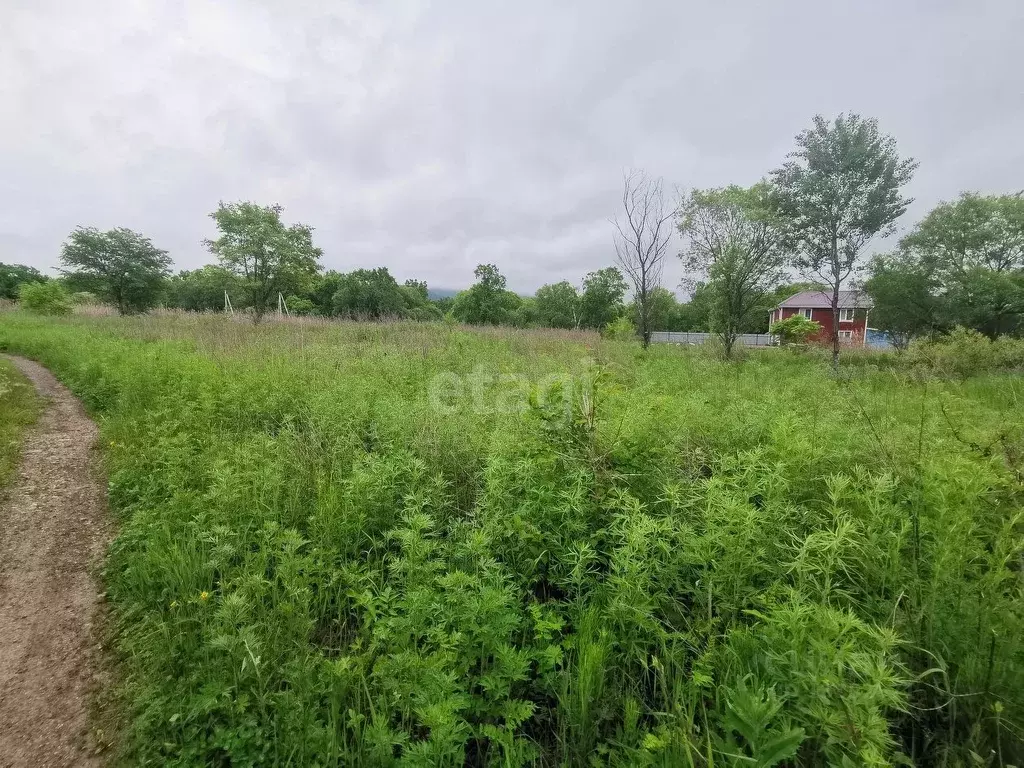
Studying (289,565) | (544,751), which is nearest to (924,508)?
(544,751)

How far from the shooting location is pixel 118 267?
2667cm

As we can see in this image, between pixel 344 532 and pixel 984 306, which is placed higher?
pixel 984 306

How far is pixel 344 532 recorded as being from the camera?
9.51 feet

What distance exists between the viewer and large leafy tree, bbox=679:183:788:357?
14133 mm

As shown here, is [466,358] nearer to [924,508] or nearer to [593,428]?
[593,428]

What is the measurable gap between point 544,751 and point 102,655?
104 inches

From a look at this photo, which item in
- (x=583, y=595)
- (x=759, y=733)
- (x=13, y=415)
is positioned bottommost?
(x=583, y=595)

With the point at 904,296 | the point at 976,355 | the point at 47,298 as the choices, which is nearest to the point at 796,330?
the point at 904,296

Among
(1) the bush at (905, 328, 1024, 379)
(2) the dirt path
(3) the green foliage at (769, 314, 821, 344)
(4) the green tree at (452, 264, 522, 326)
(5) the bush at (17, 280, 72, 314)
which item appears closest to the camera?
(2) the dirt path

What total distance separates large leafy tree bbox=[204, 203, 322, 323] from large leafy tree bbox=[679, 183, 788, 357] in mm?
16879

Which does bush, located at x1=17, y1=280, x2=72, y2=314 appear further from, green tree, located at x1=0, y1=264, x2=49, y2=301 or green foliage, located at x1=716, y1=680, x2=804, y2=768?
green foliage, located at x1=716, y1=680, x2=804, y2=768

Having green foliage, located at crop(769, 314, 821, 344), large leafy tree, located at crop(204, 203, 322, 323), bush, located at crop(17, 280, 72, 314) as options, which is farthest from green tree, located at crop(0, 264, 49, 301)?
green foliage, located at crop(769, 314, 821, 344)

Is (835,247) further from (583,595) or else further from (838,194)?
(583,595)

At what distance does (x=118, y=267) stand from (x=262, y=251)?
17.2m
